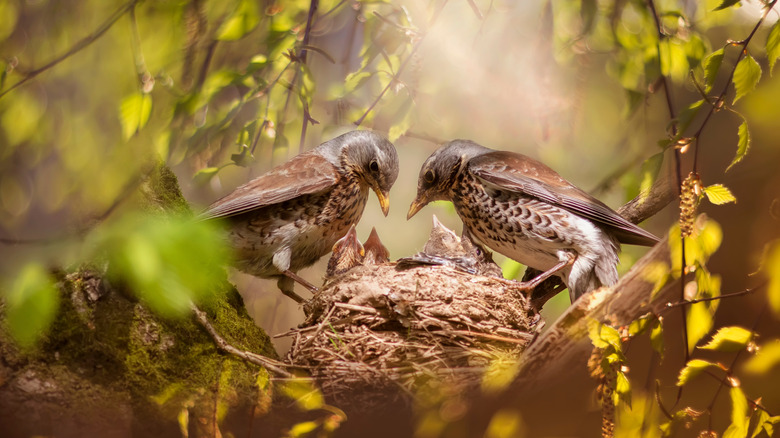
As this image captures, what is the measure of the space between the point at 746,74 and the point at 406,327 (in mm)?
983

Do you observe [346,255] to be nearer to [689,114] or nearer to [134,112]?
[134,112]

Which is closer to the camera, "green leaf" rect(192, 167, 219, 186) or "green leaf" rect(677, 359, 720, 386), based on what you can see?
"green leaf" rect(677, 359, 720, 386)

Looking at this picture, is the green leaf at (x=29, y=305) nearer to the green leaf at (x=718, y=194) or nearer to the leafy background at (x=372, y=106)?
the leafy background at (x=372, y=106)

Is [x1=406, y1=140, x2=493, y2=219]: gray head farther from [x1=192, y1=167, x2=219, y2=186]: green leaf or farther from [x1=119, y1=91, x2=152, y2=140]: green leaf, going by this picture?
[x1=119, y1=91, x2=152, y2=140]: green leaf

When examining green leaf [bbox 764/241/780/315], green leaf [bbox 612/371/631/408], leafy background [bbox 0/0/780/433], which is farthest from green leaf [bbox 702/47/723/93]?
green leaf [bbox 612/371/631/408]

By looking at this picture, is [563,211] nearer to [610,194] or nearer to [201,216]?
[610,194]

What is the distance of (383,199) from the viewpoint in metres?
1.75

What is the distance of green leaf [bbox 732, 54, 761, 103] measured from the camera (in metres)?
1.19

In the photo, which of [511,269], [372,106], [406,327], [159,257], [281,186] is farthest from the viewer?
[511,269]

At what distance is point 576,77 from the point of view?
1353mm

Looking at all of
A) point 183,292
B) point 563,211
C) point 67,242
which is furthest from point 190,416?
point 563,211

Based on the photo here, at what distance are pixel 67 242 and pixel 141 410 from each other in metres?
0.37

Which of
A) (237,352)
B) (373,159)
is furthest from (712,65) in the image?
(237,352)

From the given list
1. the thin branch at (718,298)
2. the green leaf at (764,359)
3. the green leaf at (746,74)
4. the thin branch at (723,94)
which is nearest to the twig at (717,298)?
the thin branch at (718,298)
